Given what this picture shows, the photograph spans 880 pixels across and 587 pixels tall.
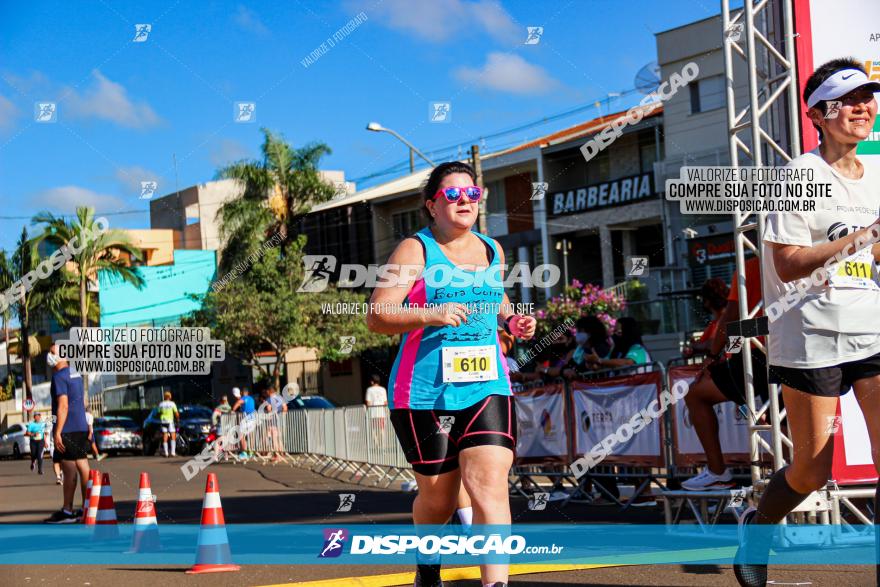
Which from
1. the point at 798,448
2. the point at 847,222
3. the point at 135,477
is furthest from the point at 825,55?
the point at 135,477

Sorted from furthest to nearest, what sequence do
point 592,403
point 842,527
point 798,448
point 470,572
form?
1. point 592,403
2. point 842,527
3. point 470,572
4. point 798,448

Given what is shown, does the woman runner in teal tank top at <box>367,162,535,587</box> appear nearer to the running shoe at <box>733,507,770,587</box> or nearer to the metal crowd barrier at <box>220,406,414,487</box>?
the running shoe at <box>733,507,770,587</box>

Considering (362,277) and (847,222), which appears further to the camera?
(362,277)

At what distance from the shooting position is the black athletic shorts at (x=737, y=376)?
8219mm

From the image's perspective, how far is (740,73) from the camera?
3503 centimetres

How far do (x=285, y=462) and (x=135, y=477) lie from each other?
3.88 m

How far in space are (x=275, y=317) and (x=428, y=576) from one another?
37.9 m

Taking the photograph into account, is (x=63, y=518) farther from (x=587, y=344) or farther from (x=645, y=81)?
(x=645, y=81)

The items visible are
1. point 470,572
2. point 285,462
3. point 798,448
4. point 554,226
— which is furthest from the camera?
point 554,226

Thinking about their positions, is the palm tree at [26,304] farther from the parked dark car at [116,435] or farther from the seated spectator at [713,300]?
the seated spectator at [713,300]

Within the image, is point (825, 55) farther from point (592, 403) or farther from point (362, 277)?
point (362, 277)

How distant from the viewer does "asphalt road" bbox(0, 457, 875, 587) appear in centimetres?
623

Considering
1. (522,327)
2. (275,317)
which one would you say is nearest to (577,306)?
(275,317)

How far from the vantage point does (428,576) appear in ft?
16.6
